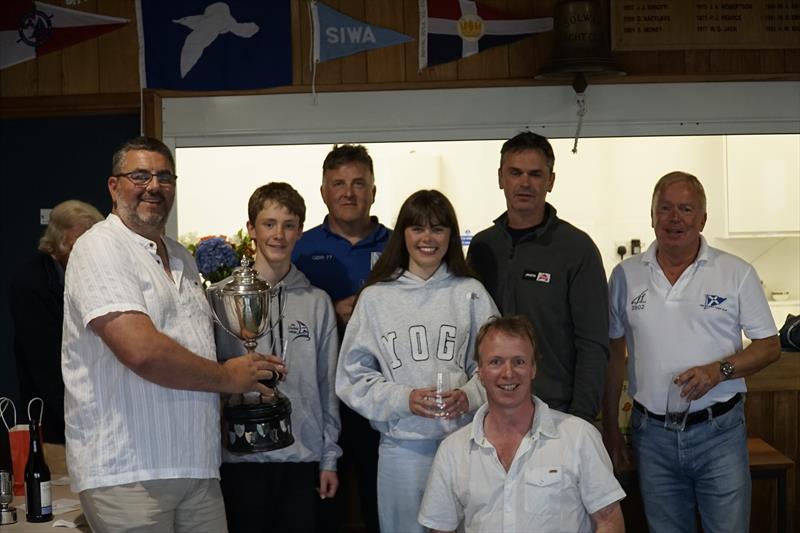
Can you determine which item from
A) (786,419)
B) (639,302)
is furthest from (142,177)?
(786,419)

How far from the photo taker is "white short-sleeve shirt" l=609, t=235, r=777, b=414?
330 centimetres

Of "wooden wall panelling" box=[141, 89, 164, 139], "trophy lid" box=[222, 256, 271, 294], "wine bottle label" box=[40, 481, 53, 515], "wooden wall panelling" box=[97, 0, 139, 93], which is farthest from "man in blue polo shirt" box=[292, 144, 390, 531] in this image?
"wooden wall panelling" box=[97, 0, 139, 93]

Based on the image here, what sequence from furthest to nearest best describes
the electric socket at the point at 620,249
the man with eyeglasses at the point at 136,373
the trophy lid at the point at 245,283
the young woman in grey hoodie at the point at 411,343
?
the electric socket at the point at 620,249 → the young woman in grey hoodie at the point at 411,343 → the trophy lid at the point at 245,283 → the man with eyeglasses at the point at 136,373

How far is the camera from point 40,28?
4.53 meters

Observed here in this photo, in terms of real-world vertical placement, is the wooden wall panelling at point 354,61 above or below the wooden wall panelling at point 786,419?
above

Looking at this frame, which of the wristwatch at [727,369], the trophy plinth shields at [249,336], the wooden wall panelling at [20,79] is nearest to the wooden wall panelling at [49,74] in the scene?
the wooden wall panelling at [20,79]

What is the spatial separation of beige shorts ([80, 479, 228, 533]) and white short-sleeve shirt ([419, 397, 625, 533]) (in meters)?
0.68

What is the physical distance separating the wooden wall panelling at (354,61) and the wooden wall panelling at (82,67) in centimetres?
108

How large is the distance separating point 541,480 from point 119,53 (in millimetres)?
2874

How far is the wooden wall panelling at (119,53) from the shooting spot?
177 inches

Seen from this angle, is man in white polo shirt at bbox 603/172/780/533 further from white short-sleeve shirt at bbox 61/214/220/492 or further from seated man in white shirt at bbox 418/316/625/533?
white short-sleeve shirt at bbox 61/214/220/492

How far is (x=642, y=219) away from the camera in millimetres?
5910

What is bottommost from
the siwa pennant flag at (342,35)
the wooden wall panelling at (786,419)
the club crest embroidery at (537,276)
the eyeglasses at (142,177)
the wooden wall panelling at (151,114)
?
the wooden wall panelling at (786,419)

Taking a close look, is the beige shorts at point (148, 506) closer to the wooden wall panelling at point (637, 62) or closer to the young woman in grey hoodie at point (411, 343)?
the young woman in grey hoodie at point (411, 343)
